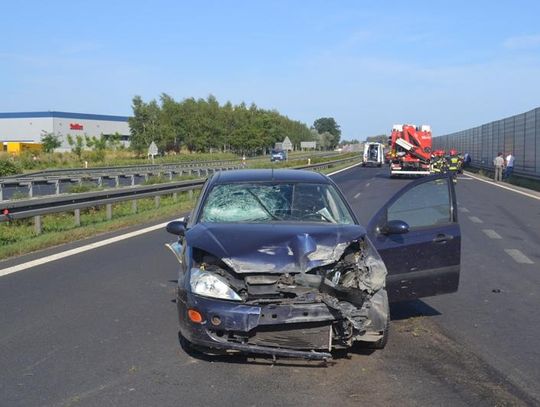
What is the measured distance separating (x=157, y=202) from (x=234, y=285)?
A: 16180 millimetres

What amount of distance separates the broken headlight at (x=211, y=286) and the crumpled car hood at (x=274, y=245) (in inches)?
6.3

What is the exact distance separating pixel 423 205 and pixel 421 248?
0.56 meters

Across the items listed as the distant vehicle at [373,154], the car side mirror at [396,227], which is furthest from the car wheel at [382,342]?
the distant vehicle at [373,154]

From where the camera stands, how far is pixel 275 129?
396ft

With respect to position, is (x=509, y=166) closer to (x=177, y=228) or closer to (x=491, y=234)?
(x=491, y=234)

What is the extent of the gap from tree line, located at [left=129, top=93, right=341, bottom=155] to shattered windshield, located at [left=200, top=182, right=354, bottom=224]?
78387 mm

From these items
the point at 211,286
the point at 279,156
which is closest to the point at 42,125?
the point at 279,156

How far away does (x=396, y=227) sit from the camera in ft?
20.7

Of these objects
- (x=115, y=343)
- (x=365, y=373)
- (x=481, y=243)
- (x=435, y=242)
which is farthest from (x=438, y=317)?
(x=481, y=243)

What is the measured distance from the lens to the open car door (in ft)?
21.2

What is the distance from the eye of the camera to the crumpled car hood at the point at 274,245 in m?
5.15

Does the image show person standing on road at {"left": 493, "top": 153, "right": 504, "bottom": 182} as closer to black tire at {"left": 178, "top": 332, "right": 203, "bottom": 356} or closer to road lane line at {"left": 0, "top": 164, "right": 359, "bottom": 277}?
road lane line at {"left": 0, "top": 164, "right": 359, "bottom": 277}

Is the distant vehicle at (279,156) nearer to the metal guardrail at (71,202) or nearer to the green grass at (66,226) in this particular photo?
the green grass at (66,226)

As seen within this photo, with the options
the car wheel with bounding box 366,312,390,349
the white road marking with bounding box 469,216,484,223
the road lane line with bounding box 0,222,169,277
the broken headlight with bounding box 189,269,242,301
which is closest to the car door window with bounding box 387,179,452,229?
the car wheel with bounding box 366,312,390,349
